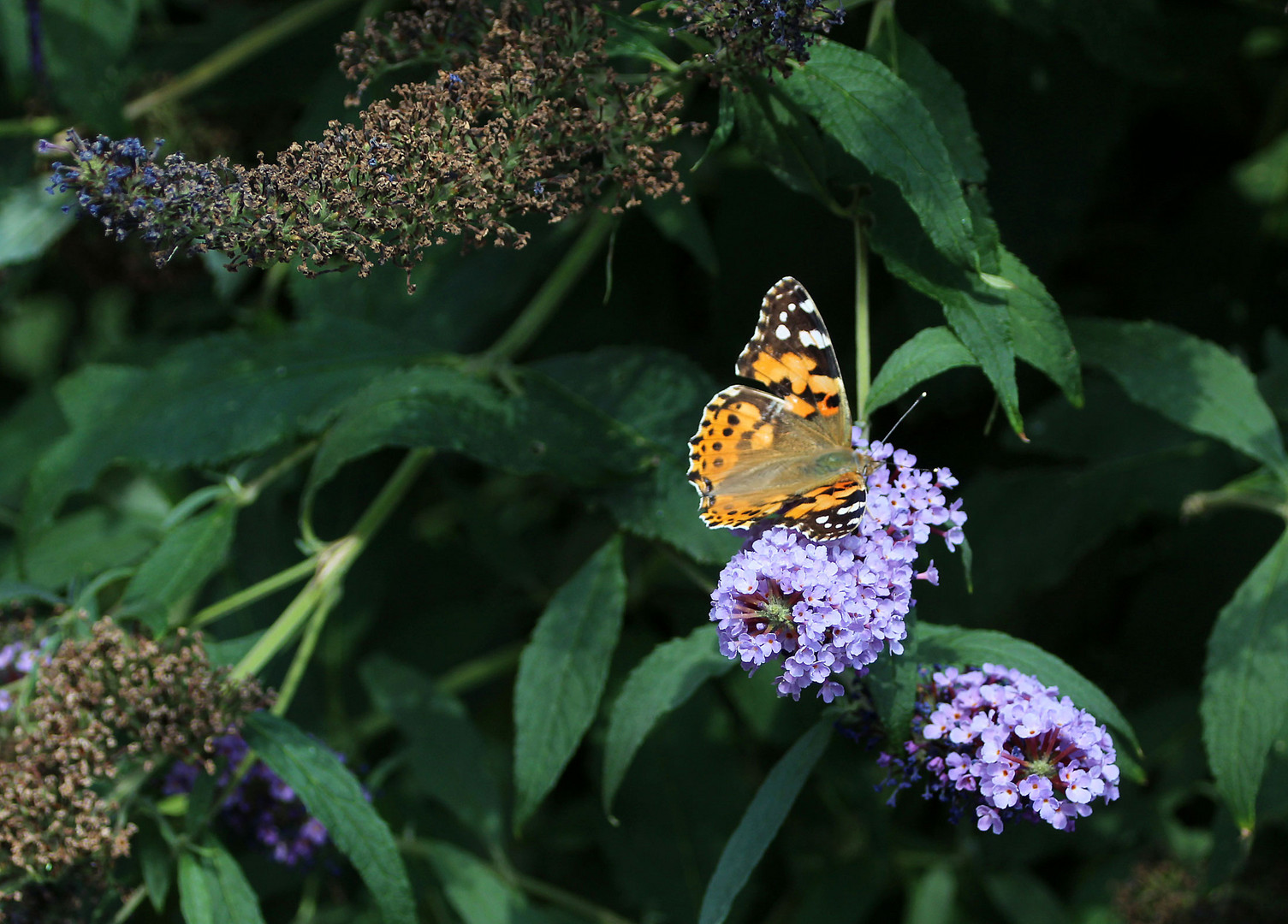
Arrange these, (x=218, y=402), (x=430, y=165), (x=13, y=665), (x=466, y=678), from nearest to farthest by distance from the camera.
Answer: (x=430, y=165)
(x=13, y=665)
(x=218, y=402)
(x=466, y=678)

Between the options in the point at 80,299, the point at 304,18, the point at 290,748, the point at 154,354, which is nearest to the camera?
the point at 290,748

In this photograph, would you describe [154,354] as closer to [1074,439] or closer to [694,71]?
[694,71]

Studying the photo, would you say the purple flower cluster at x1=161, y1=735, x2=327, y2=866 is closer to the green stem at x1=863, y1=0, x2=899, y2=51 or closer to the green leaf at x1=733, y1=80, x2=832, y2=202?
the green leaf at x1=733, y1=80, x2=832, y2=202

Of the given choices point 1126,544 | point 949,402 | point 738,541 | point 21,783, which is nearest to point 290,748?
point 21,783

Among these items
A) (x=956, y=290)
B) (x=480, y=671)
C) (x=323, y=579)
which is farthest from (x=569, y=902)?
(x=956, y=290)

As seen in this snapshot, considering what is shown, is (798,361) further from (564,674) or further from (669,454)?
(564,674)

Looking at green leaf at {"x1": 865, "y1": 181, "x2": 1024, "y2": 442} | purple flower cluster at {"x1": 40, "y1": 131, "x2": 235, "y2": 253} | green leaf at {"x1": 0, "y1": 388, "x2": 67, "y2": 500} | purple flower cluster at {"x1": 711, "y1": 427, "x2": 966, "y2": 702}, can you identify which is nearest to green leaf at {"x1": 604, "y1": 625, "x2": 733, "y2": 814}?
purple flower cluster at {"x1": 711, "y1": 427, "x2": 966, "y2": 702}
